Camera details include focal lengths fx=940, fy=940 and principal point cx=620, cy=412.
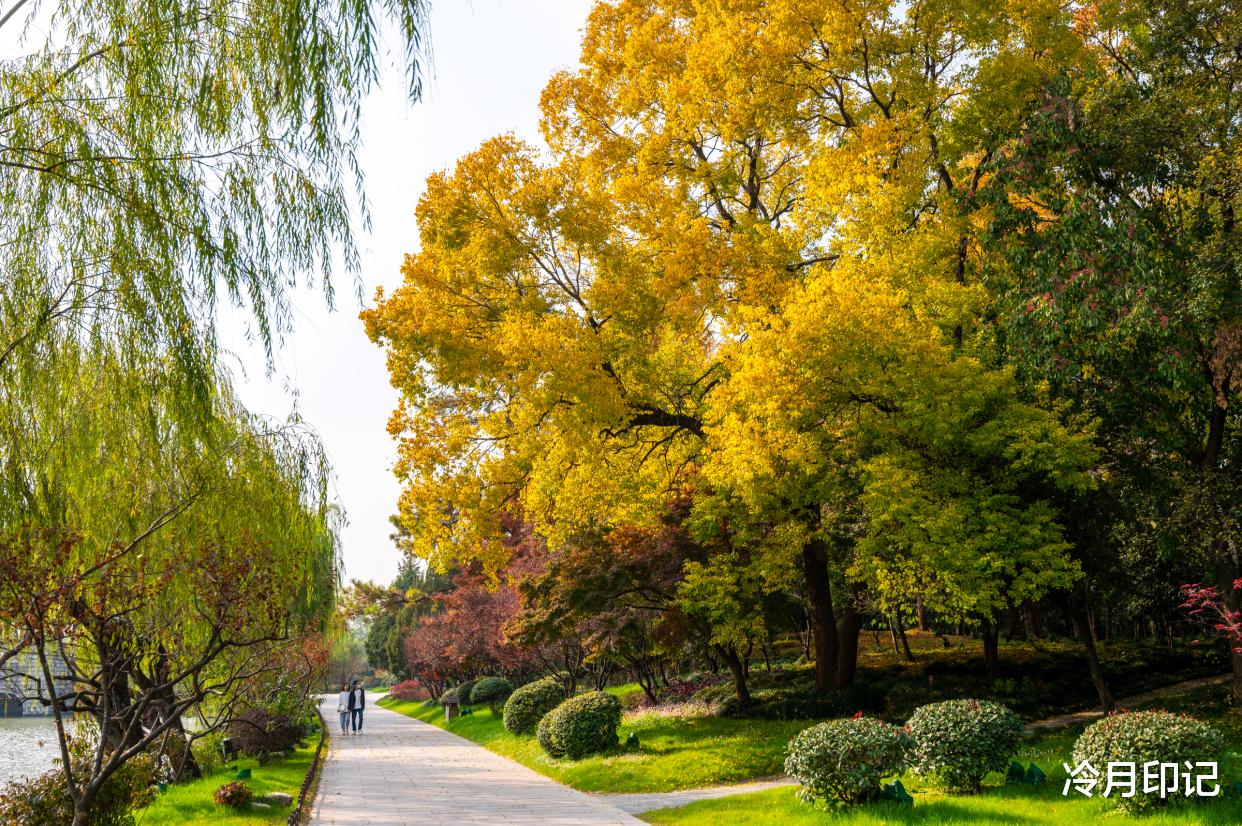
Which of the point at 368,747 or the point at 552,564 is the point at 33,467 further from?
the point at 368,747

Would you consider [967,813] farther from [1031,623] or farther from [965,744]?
[1031,623]

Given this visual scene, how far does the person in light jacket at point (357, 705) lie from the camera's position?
30234 mm

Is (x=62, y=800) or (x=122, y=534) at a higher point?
(x=122, y=534)

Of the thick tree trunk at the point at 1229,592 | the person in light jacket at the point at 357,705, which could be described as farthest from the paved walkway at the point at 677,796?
the person in light jacket at the point at 357,705

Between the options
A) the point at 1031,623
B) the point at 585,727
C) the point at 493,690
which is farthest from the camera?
the point at 493,690

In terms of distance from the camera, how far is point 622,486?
16.7m

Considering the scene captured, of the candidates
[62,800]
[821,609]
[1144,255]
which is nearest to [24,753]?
[62,800]

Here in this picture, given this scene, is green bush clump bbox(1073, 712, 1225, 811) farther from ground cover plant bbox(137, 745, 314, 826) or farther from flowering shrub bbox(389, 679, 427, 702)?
flowering shrub bbox(389, 679, 427, 702)

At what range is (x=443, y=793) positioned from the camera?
14414 mm

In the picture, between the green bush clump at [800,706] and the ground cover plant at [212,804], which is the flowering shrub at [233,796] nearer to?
the ground cover plant at [212,804]

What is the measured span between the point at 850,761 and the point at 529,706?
14.6 m

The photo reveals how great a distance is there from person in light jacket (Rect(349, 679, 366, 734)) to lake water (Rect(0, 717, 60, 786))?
8.18m

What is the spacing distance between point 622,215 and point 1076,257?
7586 mm

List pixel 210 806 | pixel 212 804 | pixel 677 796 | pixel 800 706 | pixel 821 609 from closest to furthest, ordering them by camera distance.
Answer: pixel 677 796 < pixel 210 806 < pixel 212 804 < pixel 800 706 < pixel 821 609
